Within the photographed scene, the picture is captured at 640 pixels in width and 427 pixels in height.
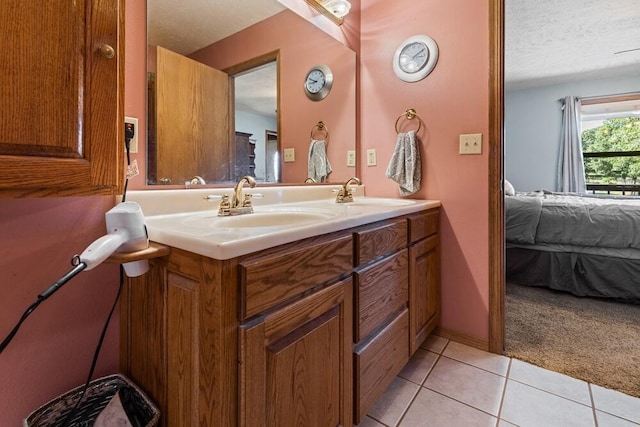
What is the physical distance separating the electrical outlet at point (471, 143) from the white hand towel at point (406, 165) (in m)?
0.24

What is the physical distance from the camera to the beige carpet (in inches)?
57.2

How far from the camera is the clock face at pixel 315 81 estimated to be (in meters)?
1.75

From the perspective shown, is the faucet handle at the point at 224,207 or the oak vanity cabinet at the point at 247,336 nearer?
the oak vanity cabinet at the point at 247,336

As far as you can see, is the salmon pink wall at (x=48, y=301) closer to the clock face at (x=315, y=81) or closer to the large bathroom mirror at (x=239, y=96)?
the large bathroom mirror at (x=239, y=96)

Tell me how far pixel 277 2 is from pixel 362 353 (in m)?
1.59

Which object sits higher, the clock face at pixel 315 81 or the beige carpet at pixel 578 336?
the clock face at pixel 315 81

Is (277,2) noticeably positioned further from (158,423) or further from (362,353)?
(158,423)

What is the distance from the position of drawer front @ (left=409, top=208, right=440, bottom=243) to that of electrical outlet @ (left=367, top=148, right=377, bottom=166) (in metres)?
0.53

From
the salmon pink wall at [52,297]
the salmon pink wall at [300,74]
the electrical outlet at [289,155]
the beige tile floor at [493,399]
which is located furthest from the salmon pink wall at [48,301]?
the beige tile floor at [493,399]

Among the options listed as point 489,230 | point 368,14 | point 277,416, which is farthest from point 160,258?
point 368,14

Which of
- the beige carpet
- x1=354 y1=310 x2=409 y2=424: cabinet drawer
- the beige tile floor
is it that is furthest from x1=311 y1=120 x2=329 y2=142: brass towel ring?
the beige carpet

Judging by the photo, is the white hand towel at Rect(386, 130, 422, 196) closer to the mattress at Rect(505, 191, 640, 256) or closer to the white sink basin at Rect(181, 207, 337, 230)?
the white sink basin at Rect(181, 207, 337, 230)

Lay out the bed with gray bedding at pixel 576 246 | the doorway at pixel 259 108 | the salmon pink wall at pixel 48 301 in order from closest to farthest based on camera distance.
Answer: the salmon pink wall at pixel 48 301 → the doorway at pixel 259 108 → the bed with gray bedding at pixel 576 246

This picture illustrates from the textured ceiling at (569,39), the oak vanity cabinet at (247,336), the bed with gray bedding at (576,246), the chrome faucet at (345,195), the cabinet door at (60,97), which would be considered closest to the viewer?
the cabinet door at (60,97)
